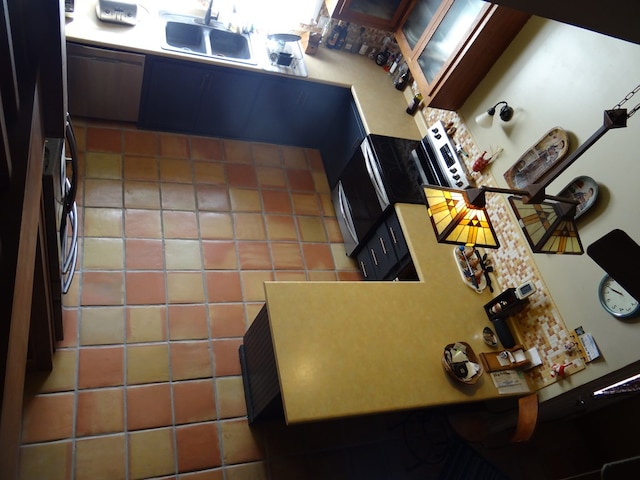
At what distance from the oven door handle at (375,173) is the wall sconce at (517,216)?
3.52ft

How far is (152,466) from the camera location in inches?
85.2

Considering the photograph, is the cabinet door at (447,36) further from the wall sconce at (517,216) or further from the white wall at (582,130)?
the wall sconce at (517,216)

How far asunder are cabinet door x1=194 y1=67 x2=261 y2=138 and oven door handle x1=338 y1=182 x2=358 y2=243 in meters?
0.95

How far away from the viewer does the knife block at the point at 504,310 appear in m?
2.33

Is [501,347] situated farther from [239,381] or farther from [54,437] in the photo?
[54,437]

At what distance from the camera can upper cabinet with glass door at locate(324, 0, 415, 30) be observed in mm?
3086

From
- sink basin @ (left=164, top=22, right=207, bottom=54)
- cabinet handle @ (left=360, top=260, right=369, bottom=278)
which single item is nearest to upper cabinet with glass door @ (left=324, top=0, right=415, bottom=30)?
Answer: sink basin @ (left=164, top=22, right=207, bottom=54)

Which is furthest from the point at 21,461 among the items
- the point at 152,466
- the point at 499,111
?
the point at 499,111

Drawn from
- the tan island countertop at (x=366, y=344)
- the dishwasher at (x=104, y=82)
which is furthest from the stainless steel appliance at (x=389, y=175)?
the dishwasher at (x=104, y=82)

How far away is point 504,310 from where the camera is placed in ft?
7.67

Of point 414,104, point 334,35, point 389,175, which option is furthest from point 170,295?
point 334,35

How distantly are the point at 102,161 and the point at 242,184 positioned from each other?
98 centimetres

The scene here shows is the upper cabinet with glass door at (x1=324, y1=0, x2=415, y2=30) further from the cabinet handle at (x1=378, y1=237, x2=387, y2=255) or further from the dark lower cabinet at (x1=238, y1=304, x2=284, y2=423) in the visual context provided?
the dark lower cabinet at (x1=238, y1=304, x2=284, y2=423)

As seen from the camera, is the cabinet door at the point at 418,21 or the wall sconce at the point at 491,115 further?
the cabinet door at the point at 418,21
